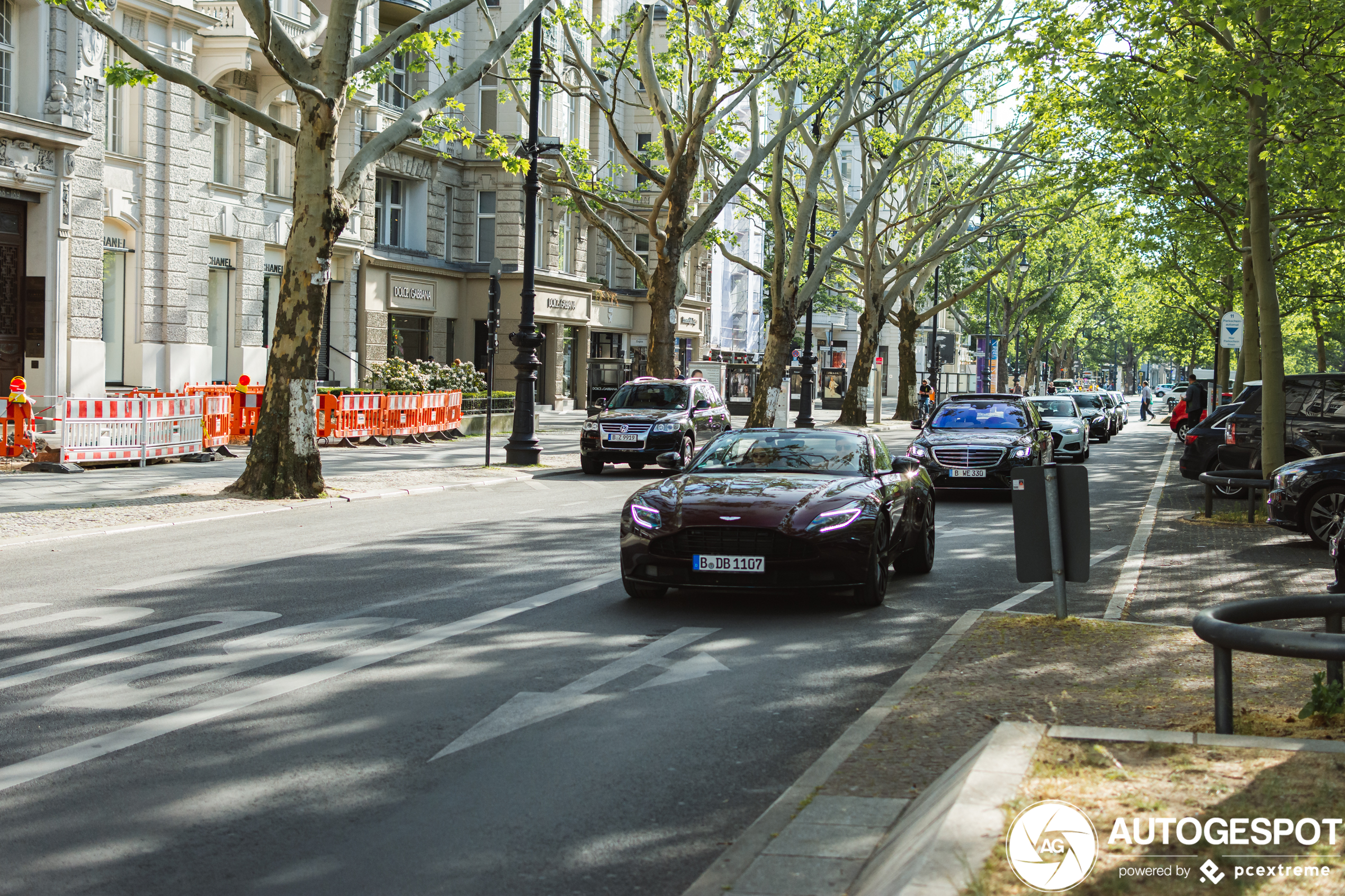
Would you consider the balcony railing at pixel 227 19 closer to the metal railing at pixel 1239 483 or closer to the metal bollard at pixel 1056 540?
the metal railing at pixel 1239 483

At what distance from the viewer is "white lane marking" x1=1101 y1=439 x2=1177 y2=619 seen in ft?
33.3

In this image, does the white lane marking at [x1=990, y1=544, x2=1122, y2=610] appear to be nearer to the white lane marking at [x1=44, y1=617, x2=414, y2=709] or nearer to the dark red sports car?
the dark red sports car

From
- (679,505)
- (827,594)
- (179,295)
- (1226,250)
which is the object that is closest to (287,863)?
(679,505)

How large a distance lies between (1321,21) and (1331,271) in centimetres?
2704

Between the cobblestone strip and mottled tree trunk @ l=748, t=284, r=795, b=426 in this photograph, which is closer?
the cobblestone strip

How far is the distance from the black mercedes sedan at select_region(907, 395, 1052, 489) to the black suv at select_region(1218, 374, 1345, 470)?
9.21 ft

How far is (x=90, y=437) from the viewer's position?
809 inches

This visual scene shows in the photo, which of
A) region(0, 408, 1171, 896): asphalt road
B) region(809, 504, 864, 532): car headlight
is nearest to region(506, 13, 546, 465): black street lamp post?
region(0, 408, 1171, 896): asphalt road

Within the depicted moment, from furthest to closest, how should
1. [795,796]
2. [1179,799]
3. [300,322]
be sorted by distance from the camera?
1. [300,322]
2. [795,796]
3. [1179,799]

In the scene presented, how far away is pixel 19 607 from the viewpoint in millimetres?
9445

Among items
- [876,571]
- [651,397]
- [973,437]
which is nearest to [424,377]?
[651,397]

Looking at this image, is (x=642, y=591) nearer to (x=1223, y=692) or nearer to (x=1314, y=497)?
(x=1223, y=692)

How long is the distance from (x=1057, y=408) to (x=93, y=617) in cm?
2787

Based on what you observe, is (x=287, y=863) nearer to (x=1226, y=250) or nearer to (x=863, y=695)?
(x=863, y=695)
